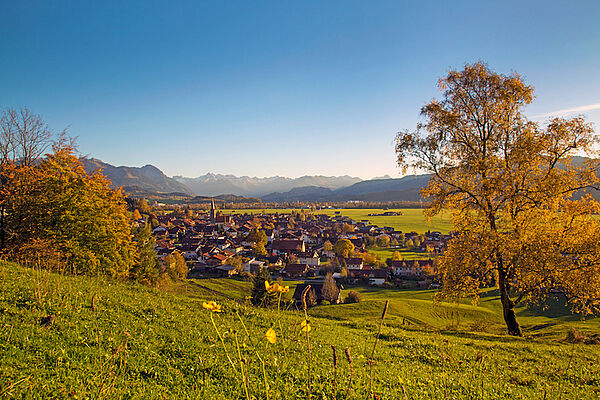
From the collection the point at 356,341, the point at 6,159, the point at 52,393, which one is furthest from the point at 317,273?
the point at 52,393

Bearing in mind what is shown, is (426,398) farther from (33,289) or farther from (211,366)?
(33,289)

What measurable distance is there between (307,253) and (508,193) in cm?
8908

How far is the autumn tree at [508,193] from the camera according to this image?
13.2 metres

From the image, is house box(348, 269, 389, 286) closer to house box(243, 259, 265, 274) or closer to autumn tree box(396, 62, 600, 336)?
house box(243, 259, 265, 274)

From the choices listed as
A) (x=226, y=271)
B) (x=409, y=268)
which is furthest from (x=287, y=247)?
(x=409, y=268)

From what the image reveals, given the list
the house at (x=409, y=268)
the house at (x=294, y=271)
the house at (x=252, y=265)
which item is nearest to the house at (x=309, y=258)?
the house at (x=294, y=271)

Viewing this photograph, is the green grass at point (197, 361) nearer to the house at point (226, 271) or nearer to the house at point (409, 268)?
the house at point (226, 271)

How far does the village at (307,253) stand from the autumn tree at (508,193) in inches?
1067

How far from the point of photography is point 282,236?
12688 cm

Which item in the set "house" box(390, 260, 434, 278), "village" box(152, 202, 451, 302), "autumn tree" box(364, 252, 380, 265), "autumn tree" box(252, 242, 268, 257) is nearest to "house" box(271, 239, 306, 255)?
"village" box(152, 202, 451, 302)

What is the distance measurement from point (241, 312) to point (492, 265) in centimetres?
1225

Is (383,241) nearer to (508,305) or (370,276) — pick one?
(370,276)

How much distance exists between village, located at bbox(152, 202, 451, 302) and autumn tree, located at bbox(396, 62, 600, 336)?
88.9 feet

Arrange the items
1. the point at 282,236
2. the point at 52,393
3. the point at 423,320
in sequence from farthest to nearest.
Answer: the point at 282,236 → the point at 423,320 → the point at 52,393
